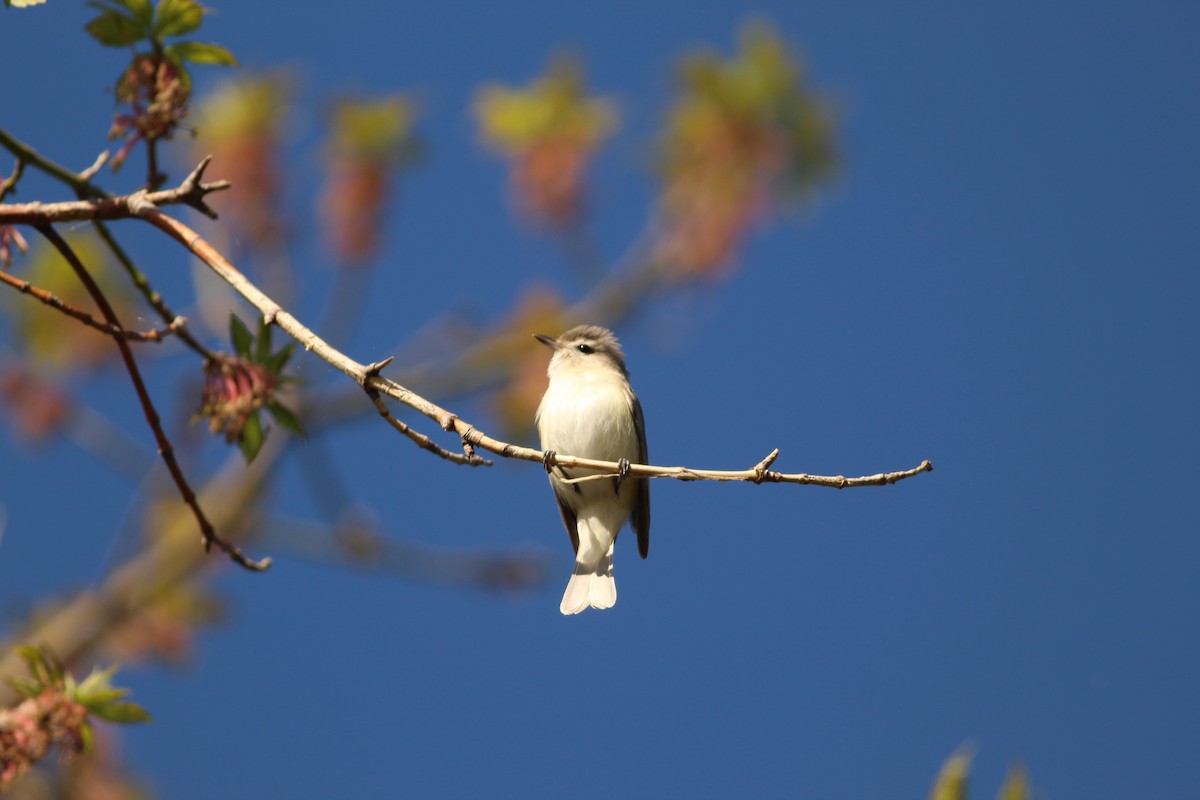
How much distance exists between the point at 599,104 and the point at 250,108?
2.67 metres

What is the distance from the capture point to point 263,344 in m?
2.99

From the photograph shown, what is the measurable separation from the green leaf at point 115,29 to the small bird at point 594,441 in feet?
7.81

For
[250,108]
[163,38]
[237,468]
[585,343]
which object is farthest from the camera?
[237,468]

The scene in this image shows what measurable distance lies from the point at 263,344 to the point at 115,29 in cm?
96

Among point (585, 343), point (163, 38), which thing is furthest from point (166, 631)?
point (163, 38)

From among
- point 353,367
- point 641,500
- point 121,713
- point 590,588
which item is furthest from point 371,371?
point 641,500

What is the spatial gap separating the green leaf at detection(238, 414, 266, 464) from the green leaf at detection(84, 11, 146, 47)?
42.9 inches

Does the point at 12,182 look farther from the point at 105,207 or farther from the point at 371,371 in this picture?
the point at 371,371

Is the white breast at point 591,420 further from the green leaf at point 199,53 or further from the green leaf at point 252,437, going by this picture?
the green leaf at point 199,53

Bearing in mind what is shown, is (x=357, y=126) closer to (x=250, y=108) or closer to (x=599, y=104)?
(x=250, y=108)

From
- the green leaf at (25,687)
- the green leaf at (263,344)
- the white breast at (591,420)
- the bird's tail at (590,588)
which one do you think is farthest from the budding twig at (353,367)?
the white breast at (591,420)

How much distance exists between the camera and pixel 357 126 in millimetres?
9211

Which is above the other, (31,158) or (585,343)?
(585,343)

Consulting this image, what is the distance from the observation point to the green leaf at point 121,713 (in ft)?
9.12
